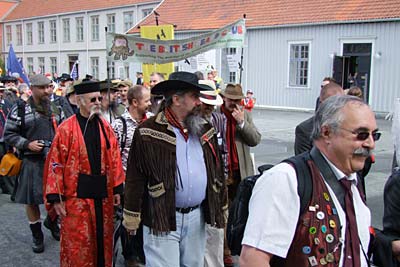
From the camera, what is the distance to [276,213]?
1.87 m

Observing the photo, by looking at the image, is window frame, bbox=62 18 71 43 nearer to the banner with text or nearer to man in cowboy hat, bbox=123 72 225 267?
the banner with text

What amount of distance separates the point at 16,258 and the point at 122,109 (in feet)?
6.73

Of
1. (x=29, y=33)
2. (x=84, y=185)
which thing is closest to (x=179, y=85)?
(x=84, y=185)

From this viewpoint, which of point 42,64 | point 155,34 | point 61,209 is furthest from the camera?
point 42,64

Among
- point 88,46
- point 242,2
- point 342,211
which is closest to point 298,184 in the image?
point 342,211

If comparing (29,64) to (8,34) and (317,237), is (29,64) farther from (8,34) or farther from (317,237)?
(317,237)

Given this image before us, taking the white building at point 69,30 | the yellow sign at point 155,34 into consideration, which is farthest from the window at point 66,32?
the yellow sign at point 155,34

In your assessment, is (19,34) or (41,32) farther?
(19,34)

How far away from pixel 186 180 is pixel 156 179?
0.21 meters

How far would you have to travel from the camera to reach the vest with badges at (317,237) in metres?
1.88

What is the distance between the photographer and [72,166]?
3.91 meters

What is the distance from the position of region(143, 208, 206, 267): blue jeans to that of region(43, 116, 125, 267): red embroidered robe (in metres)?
0.73

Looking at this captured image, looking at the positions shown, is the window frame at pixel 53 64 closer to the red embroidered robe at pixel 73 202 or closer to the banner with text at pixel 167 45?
the banner with text at pixel 167 45

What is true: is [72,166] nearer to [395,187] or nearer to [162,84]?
[162,84]
